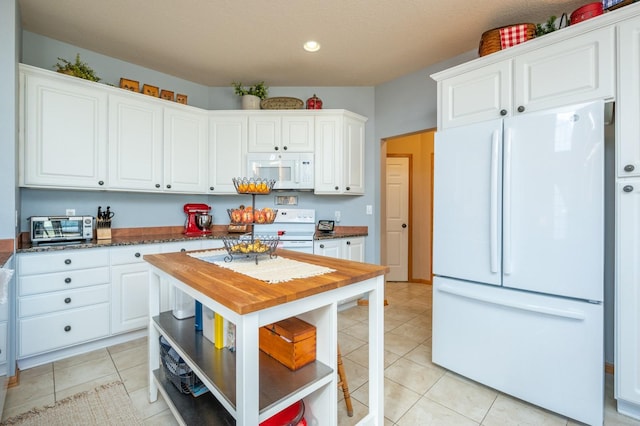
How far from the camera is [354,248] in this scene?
3420mm

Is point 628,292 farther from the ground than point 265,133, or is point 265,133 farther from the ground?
point 265,133

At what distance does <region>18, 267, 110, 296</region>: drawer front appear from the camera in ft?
6.81

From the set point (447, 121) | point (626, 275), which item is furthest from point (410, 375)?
point (447, 121)

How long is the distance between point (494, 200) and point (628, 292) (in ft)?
2.64

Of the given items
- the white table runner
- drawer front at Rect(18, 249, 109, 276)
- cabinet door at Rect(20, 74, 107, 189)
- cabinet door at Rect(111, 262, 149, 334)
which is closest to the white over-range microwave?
cabinet door at Rect(20, 74, 107, 189)

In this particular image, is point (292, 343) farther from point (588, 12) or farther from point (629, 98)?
point (588, 12)

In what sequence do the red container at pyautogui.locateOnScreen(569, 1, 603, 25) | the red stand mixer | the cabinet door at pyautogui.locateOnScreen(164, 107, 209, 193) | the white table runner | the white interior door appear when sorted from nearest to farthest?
the white table runner
the red container at pyautogui.locateOnScreen(569, 1, 603, 25)
the cabinet door at pyautogui.locateOnScreen(164, 107, 209, 193)
the red stand mixer
the white interior door

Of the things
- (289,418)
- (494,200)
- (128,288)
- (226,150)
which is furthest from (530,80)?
(128,288)

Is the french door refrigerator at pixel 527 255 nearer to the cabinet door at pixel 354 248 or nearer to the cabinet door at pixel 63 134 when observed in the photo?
the cabinet door at pixel 354 248

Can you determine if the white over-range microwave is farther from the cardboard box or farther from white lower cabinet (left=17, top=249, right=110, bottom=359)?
the cardboard box

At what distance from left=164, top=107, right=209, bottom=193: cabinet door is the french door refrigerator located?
8.35 ft

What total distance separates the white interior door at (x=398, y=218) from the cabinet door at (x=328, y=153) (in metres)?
1.78

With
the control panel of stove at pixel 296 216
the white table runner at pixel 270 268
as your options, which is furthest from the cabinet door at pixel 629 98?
the control panel of stove at pixel 296 216

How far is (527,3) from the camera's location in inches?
82.8
